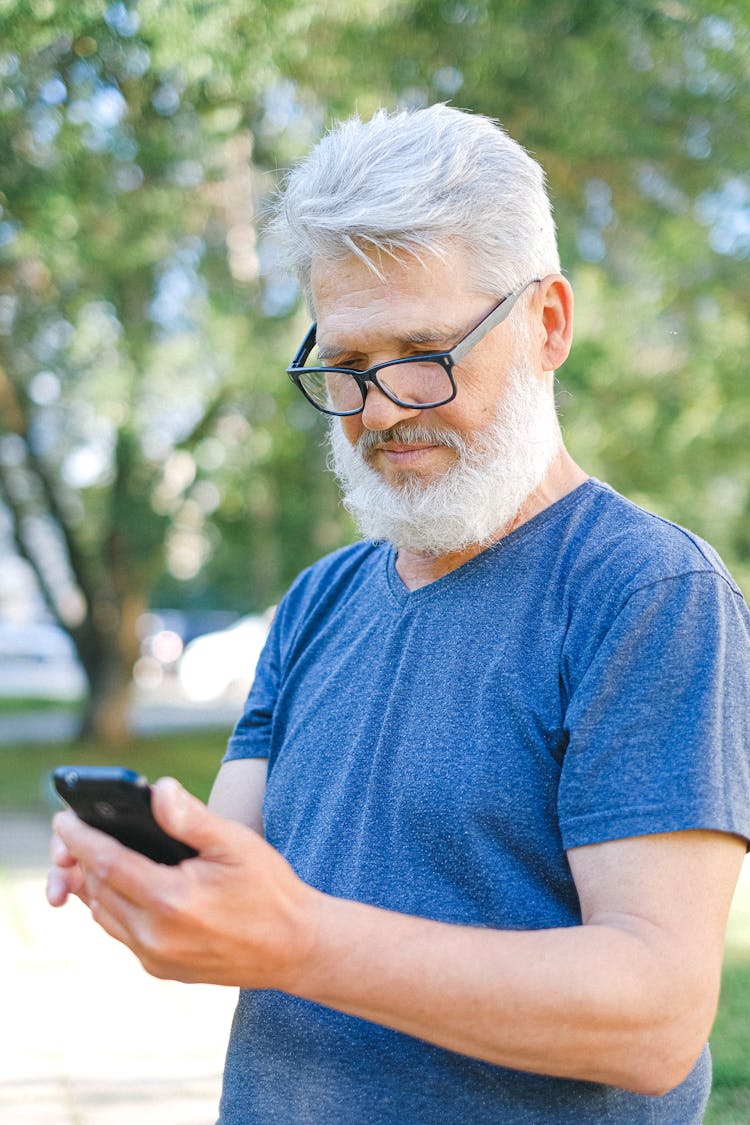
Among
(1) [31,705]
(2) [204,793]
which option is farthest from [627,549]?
(1) [31,705]

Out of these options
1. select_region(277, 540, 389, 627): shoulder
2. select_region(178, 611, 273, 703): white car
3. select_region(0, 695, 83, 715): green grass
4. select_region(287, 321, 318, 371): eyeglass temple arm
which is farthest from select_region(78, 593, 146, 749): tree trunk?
select_region(287, 321, 318, 371): eyeglass temple arm

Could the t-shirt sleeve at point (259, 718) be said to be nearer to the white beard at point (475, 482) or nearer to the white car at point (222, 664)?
the white beard at point (475, 482)

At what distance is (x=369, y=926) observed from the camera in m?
1.25

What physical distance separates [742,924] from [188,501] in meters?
8.63

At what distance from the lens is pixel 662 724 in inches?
54.5

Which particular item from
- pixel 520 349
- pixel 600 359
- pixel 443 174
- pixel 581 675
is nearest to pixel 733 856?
pixel 581 675

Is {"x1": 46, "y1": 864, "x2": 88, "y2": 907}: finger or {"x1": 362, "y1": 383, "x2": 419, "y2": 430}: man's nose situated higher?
{"x1": 362, "y1": 383, "x2": 419, "y2": 430}: man's nose

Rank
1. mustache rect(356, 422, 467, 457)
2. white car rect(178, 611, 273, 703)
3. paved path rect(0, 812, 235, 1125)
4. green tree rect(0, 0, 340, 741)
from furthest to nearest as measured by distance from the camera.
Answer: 1. white car rect(178, 611, 273, 703)
2. green tree rect(0, 0, 340, 741)
3. paved path rect(0, 812, 235, 1125)
4. mustache rect(356, 422, 467, 457)

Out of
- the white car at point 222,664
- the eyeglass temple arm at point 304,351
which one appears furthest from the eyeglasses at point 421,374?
the white car at point 222,664

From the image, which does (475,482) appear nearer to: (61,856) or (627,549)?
(627,549)

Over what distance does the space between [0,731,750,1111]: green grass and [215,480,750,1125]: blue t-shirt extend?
274cm

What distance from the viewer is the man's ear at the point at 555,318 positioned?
1.84 m

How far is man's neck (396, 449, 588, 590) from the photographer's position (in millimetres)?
1781

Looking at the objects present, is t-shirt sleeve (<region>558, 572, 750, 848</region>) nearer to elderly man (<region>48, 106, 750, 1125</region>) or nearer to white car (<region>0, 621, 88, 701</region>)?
elderly man (<region>48, 106, 750, 1125</region>)
